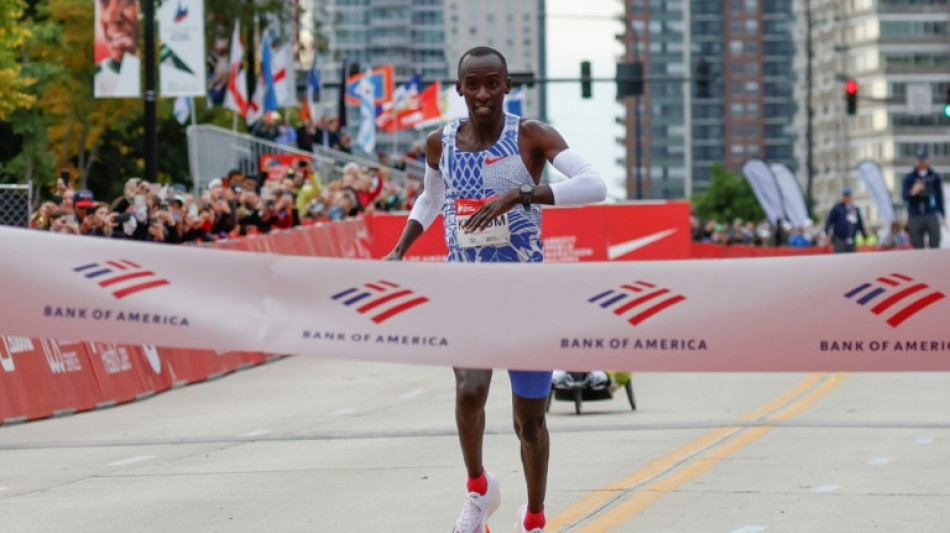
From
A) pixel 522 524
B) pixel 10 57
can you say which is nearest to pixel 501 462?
pixel 522 524

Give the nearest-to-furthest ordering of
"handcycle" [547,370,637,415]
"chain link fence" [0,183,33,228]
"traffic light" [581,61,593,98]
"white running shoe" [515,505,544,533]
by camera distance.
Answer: "white running shoe" [515,505,544,533], "handcycle" [547,370,637,415], "chain link fence" [0,183,33,228], "traffic light" [581,61,593,98]

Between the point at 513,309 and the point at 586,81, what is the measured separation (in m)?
50.9

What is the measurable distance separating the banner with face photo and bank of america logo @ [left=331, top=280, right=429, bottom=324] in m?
20.9

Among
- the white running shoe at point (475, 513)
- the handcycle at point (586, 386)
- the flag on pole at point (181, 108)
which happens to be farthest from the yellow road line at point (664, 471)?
the flag on pole at point (181, 108)

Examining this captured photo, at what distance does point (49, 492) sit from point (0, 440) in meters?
4.27

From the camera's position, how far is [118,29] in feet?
92.2

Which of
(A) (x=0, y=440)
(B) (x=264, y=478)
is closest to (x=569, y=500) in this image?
(B) (x=264, y=478)

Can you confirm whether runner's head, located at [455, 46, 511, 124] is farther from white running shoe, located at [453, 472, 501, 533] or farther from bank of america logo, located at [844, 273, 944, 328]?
bank of america logo, located at [844, 273, 944, 328]

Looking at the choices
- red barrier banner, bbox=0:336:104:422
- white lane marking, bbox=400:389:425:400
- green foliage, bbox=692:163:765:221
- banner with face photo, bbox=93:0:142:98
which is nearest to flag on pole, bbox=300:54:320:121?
banner with face photo, bbox=93:0:142:98

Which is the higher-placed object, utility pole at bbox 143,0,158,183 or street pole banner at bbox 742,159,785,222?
utility pole at bbox 143,0,158,183

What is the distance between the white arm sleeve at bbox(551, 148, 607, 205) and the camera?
8.09 m

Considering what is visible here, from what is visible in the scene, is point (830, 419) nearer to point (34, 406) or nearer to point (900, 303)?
point (34, 406)

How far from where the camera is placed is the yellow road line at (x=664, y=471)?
9.84 metres

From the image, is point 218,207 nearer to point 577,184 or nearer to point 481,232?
point 481,232
